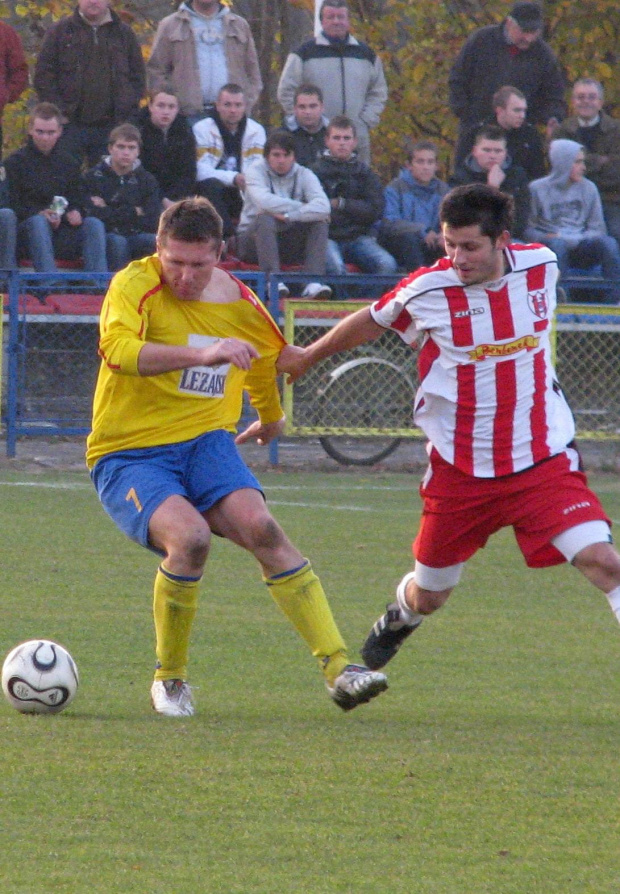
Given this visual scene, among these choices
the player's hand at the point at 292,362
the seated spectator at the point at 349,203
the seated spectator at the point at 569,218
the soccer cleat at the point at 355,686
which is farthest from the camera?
the seated spectator at the point at 569,218

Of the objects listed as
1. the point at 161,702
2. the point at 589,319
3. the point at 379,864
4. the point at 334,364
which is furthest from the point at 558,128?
the point at 379,864

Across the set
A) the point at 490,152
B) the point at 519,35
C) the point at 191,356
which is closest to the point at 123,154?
the point at 490,152

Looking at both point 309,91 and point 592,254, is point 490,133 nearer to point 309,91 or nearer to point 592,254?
point 592,254

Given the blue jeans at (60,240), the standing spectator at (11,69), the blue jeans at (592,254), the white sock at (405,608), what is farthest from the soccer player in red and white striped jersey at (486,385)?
the standing spectator at (11,69)

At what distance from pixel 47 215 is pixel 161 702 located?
7903 millimetres

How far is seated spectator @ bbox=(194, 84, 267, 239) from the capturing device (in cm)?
1306

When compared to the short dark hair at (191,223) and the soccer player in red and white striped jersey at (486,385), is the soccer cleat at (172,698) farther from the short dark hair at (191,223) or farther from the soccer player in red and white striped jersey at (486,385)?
the short dark hair at (191,223)

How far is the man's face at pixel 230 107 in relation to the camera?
13.2 m

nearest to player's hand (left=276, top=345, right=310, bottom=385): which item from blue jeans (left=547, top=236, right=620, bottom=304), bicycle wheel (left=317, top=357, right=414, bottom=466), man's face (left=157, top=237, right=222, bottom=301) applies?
man's face (left=157, top=237, right=222, bottom=301)

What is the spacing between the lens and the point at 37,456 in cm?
1268

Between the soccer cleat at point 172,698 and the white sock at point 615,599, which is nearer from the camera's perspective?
the white sock at point 615,599

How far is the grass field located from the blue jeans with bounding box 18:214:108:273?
4718 mm

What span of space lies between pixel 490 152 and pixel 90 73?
136 inches

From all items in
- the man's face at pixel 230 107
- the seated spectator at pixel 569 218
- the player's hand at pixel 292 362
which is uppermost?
the player's hand at pixel 292 362
